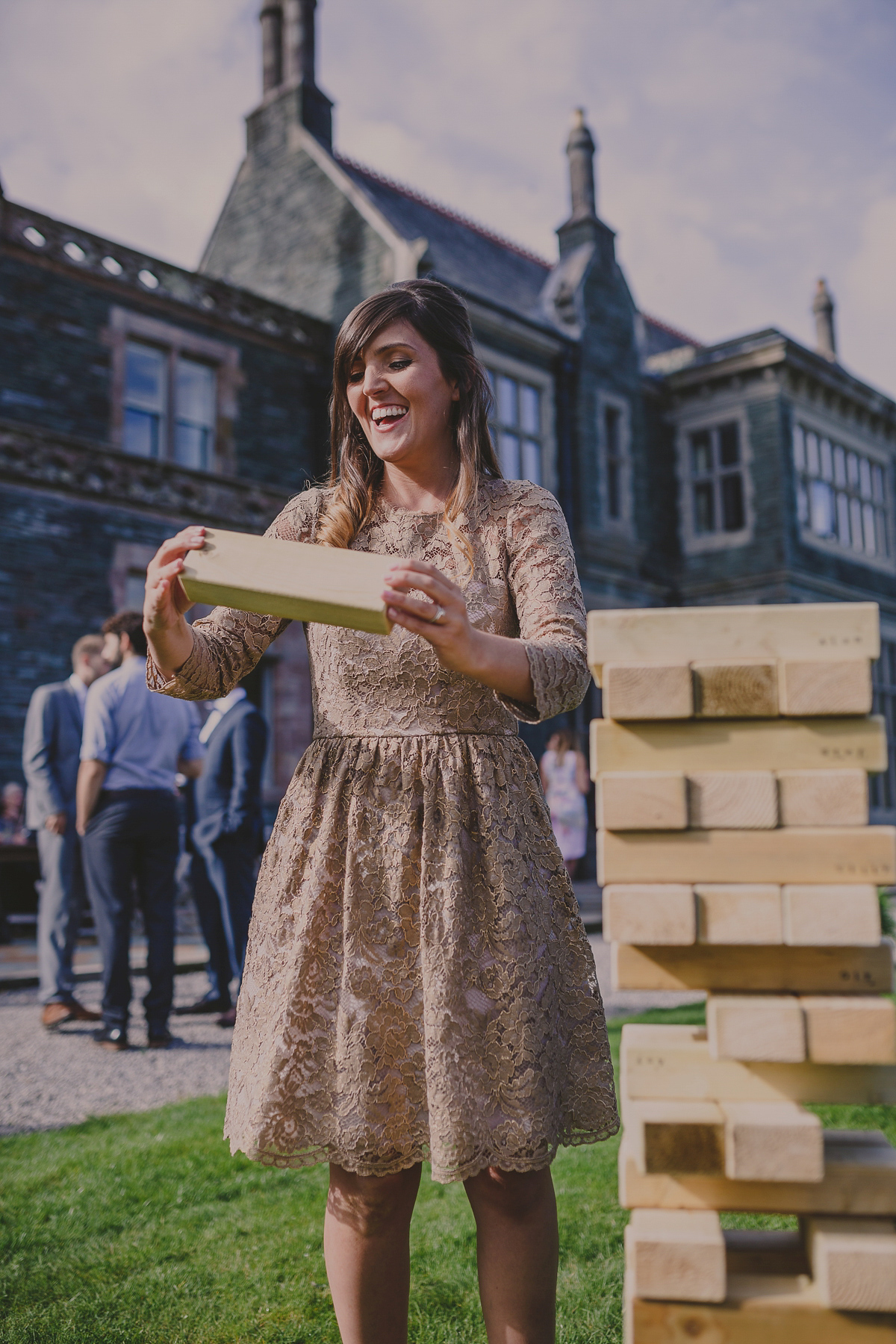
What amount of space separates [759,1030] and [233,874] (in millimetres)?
5052

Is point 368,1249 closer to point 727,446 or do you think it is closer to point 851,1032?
→ point 851,1032

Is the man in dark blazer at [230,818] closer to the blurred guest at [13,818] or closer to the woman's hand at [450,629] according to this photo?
the woman's hand at [450,629]

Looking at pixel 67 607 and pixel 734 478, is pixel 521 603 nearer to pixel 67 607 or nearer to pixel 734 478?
pixel 67 607

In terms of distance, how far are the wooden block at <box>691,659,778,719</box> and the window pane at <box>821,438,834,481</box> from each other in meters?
18.7

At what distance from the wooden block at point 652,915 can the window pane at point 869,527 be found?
20077 mm

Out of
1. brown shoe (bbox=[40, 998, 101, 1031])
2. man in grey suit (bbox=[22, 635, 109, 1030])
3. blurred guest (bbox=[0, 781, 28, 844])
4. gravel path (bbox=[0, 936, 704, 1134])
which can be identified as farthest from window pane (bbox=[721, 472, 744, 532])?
brown shoe (bbox=[40, 998, 101, 1031])

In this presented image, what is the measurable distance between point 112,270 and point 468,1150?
12.7m

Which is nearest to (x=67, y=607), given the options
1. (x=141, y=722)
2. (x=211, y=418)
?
(x=211, y=418)

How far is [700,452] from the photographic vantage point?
61.2 feet

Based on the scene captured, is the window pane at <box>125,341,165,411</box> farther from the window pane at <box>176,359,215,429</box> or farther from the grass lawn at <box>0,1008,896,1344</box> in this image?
the grass lawn at <box>0,1008,896,1344</box>

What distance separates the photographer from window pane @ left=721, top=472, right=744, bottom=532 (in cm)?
1831

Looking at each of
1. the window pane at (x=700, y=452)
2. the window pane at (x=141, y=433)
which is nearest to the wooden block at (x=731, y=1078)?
the window pane at (x=141, y=433)

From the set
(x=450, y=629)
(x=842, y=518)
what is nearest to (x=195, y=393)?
(x=842, y=518)

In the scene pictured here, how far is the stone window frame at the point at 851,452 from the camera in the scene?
58.9 ft
